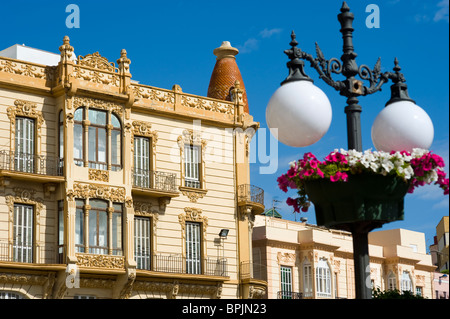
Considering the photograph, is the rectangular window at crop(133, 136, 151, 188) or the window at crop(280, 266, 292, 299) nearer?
the rectangular window at crop(133, 136, 151, 188)

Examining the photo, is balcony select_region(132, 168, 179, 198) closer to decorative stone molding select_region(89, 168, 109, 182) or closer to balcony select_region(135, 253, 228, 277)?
decorative stone molding select_region(89, 168, 109, 182)

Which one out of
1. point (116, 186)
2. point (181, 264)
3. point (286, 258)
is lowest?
point (181, 264)

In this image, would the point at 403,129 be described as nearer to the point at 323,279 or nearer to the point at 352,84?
the point at 352,84

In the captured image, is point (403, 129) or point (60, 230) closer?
point (403, 129)

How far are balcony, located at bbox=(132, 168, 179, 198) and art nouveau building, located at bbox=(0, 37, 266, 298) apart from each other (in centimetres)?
5

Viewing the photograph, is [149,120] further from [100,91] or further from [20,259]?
[20,259]

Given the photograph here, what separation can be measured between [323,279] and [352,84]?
3777 centimetres

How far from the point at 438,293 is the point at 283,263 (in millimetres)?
17855

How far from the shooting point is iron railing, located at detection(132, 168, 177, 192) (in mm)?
34500

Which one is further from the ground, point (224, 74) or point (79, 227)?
point (224, 74)

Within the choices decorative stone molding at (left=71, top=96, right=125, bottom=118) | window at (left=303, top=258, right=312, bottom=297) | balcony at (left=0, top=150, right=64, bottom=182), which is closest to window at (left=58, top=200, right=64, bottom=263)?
balcony at (left=0, top=150, right=64, bottom=182)

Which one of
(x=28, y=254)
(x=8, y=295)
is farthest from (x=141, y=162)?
(x=8, y=295)

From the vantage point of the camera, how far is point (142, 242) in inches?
1353
